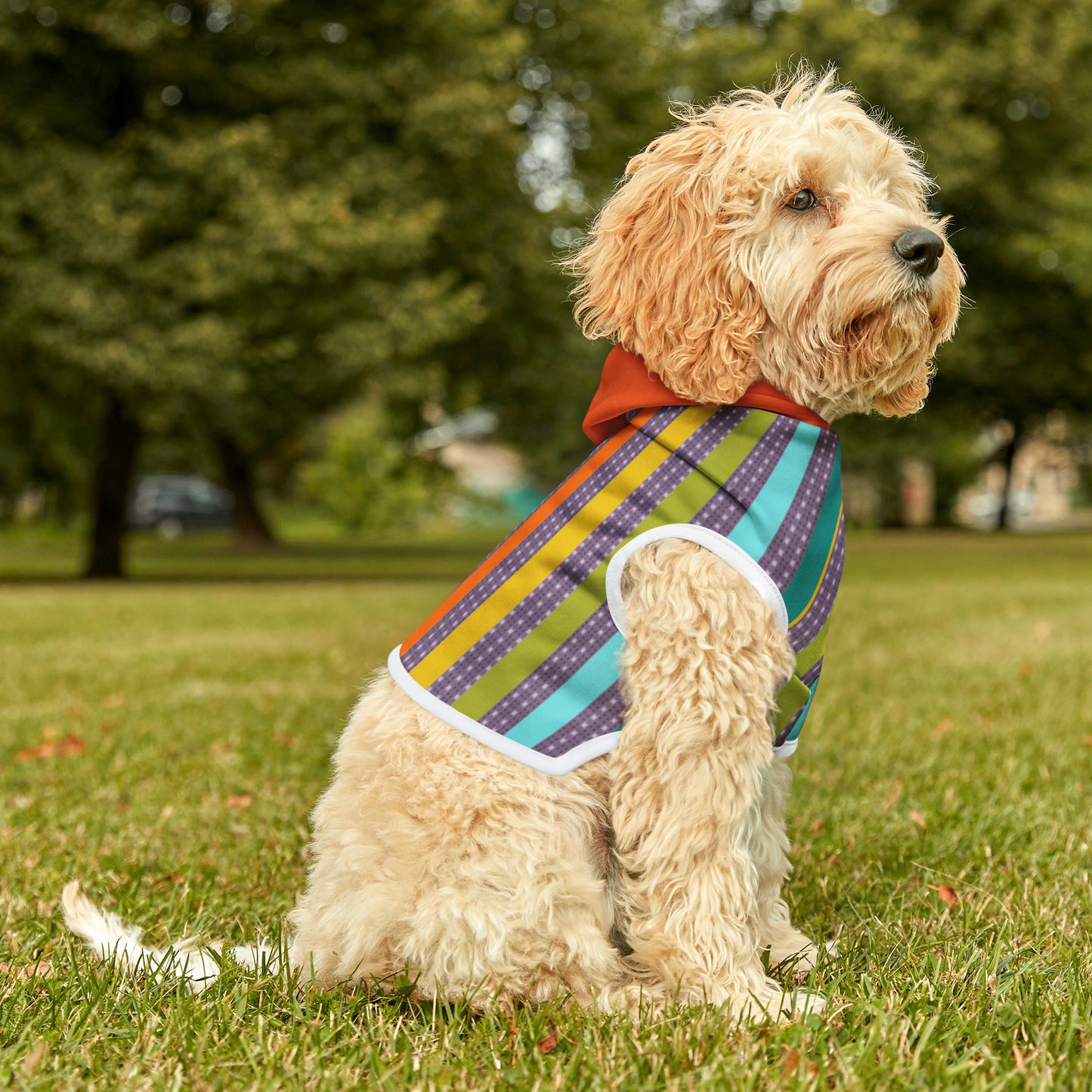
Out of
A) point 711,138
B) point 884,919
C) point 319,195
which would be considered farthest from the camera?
point 319,195

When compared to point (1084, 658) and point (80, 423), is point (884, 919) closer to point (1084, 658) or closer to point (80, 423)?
point (1084, 658)

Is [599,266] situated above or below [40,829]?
above

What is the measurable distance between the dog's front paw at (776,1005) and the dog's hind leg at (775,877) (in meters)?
0.19

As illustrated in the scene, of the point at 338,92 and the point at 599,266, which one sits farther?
the point at 338,92

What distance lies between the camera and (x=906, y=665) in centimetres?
847

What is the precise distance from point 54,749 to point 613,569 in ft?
14.4

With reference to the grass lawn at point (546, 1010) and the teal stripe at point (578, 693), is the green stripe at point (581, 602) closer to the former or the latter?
the teal stripe at point (578, 693)

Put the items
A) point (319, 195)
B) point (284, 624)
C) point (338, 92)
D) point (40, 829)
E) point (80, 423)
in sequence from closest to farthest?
point (40, 829) < point (284, 624) < point (319, 195) < point (338, 92) < point (80, 423)

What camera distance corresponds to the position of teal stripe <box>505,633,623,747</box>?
2637 mm

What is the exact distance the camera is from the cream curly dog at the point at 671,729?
2.56 metres

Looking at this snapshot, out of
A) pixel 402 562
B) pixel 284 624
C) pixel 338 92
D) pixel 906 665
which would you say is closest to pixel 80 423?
pixel 402 562

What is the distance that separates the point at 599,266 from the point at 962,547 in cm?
2625

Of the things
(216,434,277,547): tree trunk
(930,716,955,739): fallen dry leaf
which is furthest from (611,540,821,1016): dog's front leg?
(216,434,277,547): tree trunk

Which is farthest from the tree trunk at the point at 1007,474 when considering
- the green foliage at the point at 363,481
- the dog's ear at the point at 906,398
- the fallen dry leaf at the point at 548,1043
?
the fallen dry leaf at the point at 548,1043
